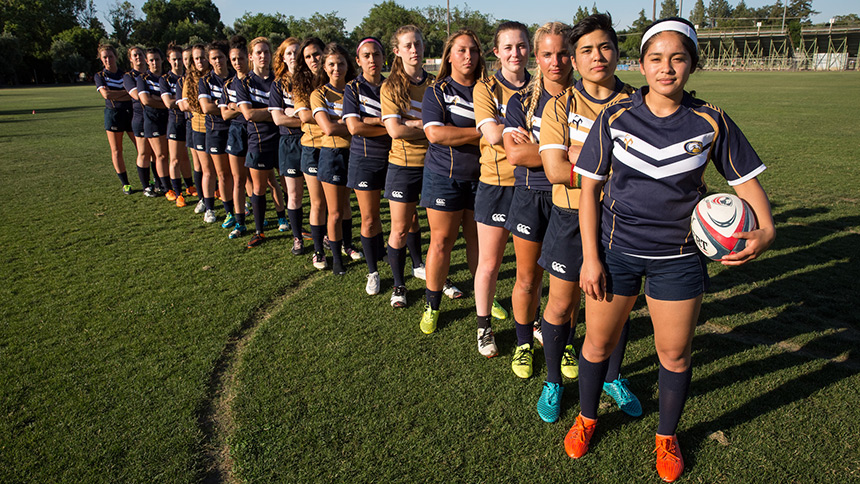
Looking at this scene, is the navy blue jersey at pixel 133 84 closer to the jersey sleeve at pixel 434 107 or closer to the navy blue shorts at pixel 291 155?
the navy blue shorts at pixel 291 155

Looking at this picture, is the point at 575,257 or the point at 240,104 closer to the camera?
the point at 575,257

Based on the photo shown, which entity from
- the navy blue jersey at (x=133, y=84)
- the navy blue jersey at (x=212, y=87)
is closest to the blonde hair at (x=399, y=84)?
the navy blue jersey at (x=212, y=87)

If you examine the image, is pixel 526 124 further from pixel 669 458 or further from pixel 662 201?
pixel 669 458

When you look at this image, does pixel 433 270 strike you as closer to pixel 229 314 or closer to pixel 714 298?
pixel 229 314

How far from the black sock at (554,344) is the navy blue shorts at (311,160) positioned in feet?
10.6

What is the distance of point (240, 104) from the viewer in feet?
19.7

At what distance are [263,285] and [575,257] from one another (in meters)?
3.37

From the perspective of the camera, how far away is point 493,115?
3334mm

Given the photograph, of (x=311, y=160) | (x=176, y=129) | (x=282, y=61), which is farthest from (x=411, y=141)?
(x=176, y=129)

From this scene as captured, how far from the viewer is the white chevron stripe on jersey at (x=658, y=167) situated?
2207mm

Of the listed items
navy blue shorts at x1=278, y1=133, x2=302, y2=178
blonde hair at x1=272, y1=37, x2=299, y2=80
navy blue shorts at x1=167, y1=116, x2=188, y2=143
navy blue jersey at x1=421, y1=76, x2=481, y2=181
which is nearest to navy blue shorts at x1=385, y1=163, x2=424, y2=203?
navy blue jersey at x1=421, y1=76, x2=481, y2=181

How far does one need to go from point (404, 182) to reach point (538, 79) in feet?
5.47

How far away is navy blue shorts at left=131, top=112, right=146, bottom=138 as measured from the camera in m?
8.66

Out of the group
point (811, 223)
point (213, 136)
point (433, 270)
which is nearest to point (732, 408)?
point (433, 270)
